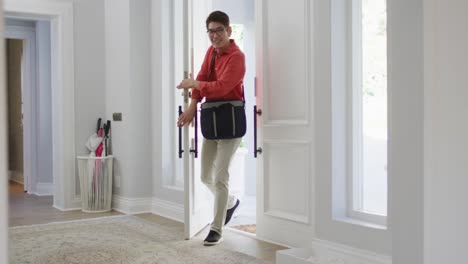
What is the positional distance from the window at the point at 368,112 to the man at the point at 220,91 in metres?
0.89

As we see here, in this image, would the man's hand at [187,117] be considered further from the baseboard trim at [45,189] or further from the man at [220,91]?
the baseboard trim at [45,189]

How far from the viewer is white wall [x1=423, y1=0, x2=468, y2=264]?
1022mm

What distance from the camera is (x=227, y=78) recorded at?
3.51m

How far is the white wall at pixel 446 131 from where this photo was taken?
3.35ft

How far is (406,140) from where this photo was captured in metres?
1.17

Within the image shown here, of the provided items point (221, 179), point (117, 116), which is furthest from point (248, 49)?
point (221, 179)

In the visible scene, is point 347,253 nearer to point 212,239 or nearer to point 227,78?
point 212,239

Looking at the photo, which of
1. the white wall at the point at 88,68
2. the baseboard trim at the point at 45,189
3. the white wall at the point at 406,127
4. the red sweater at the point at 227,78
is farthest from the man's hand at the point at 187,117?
the baseboard trim at the point at 45,189

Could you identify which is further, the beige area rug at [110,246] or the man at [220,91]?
the man at [220,91]

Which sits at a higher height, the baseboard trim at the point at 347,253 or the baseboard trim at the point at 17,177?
the baseboard trim at the point at 347,253

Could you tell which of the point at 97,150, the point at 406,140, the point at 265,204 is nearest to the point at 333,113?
the point at 265,204

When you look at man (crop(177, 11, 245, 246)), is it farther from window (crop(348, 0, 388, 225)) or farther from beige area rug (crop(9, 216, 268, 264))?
window (crop(348, 0, 388, 225))

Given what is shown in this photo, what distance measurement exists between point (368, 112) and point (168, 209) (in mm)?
2483

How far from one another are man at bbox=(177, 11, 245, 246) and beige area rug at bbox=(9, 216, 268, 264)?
285 millimetres
